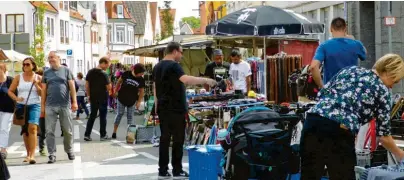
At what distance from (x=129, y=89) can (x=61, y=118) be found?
440 cm

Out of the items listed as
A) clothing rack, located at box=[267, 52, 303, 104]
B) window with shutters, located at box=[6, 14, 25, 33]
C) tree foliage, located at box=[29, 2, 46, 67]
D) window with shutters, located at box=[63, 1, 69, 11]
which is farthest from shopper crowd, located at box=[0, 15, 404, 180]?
window with shutters, located at box=[63, 1, 69, 11]

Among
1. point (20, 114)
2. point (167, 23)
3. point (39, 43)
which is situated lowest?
point (20, 114)

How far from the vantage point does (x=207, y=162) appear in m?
9.48

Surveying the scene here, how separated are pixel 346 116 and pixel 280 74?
1120cm

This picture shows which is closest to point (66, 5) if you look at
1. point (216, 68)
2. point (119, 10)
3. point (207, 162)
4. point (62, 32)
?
point (62, 32)

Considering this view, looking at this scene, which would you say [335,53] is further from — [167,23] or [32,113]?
[167,23]

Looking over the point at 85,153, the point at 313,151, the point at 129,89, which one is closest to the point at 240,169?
the point at 313,151

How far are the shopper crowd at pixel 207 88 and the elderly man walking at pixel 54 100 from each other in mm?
17

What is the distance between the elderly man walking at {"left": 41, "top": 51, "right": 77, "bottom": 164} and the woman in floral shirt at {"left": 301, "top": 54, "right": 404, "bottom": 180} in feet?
25.8

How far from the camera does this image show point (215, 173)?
941 centimetres

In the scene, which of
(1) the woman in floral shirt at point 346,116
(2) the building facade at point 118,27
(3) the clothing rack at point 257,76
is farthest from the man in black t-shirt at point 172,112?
(2) the building facade at point 118,27

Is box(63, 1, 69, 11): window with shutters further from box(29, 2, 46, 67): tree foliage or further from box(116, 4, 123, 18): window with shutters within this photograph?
box(116, 4, 123, 18): window with shutters

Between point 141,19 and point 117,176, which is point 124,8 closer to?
point 141,19

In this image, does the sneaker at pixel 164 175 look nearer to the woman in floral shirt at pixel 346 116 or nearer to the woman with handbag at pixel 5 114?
the woman with handbag at pixel 5 114
